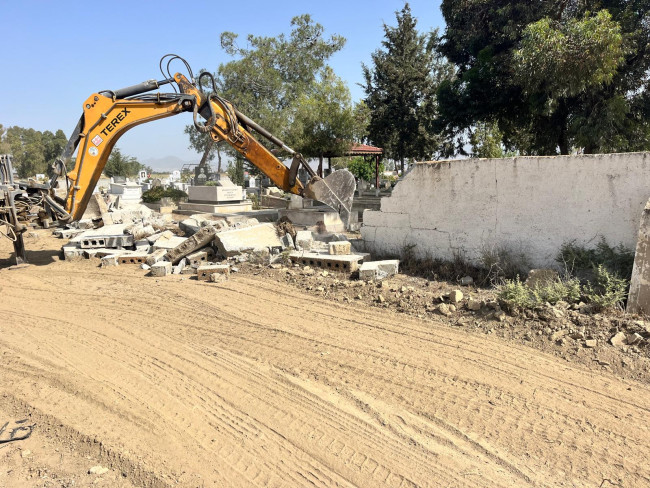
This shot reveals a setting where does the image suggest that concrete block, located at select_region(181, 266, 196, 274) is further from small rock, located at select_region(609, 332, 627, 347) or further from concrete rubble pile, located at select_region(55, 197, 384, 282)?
small rock, located at select_region(609, 332, 627, 347)

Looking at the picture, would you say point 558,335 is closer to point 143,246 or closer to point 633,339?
point 633,339

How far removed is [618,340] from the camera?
4.57m

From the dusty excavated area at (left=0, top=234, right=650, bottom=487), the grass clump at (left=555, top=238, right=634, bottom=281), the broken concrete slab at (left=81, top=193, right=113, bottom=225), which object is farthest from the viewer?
the broken concrete slab at (left=81, top=193, right=113, bottom=225)

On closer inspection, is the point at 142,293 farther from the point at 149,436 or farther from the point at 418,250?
the point at 418,250

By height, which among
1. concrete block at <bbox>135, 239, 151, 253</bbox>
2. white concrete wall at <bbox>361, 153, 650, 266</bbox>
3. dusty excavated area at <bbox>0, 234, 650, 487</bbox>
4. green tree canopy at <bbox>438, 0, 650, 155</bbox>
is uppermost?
green tree canopy at <bbox>438, 0, 650, 155</bbox>

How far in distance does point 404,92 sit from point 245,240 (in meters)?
14.8

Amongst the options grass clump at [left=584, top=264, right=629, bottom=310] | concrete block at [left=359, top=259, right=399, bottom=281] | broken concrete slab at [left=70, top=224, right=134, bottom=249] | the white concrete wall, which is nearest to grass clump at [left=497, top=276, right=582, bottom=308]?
grass clump at [left=584, top=264, right=629, bottom=310]

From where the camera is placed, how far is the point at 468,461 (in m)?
3.07

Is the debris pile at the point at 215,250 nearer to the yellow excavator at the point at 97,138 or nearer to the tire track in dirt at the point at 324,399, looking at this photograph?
the yellow excavator at the point at 97,138

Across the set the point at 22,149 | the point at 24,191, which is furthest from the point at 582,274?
the point at 22,149

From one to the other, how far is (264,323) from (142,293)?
2.68 metres

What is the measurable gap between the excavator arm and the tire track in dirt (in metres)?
3.61

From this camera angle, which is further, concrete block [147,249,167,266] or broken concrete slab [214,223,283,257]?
concrete block [147,249,167,266]

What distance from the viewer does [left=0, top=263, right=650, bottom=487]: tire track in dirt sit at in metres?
3.05
